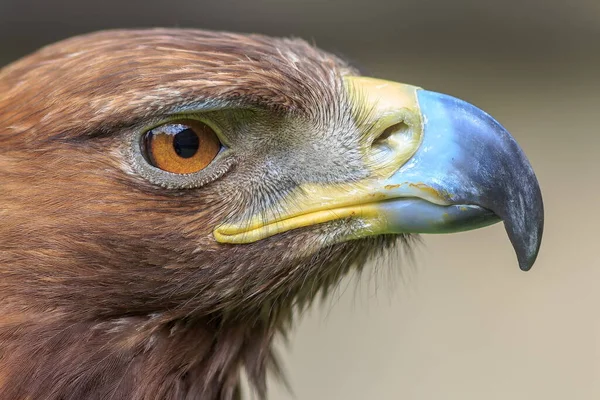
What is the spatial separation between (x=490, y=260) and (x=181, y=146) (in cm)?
343

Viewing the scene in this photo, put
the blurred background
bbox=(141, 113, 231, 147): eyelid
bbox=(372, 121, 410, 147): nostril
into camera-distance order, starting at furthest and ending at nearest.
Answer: the blurred background < bbox=(372, 121, 410, 147): nostril < bbox=(141, 113, 231, 147): eyelid

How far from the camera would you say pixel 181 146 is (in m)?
1.52

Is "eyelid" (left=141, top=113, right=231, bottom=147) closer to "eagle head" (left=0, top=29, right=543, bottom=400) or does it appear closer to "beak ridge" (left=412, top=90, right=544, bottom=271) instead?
"eagle head" (left=0, top=29, right=543, bottom=400)

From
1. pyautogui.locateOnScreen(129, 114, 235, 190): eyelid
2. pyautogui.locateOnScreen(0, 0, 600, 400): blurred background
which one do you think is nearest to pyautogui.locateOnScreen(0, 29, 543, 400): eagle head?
pyautogui.locateOnScreen(129, 114, 235, 190): eyelid

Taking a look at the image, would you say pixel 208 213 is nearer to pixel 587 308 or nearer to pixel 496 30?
pixel 496 30

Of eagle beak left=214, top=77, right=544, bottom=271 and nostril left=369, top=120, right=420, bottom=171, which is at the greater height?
nostril left=369, top=120, right=420, bottom=171

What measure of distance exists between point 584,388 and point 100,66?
12.5 ft

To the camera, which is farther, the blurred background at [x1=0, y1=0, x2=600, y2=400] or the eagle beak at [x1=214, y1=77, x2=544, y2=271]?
the blurred background at [x1=0, y1=0, x2=600, y2=400]

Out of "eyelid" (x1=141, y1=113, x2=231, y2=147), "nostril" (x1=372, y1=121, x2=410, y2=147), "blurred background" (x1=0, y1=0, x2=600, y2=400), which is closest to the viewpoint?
"eyelid" (x1=141, y1=113, x2=231, y2=147)

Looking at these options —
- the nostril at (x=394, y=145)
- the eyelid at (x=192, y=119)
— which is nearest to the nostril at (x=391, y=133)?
the nostril at (x=394, y=145)

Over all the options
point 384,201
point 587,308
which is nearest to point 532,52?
point 587,308

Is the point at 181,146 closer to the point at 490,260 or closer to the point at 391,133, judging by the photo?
the point at 391,133

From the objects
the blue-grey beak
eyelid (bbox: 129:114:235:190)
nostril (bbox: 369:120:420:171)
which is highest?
eyelid (bbox: 129:114:235:190)

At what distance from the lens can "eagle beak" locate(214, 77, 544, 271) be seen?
1508mm
